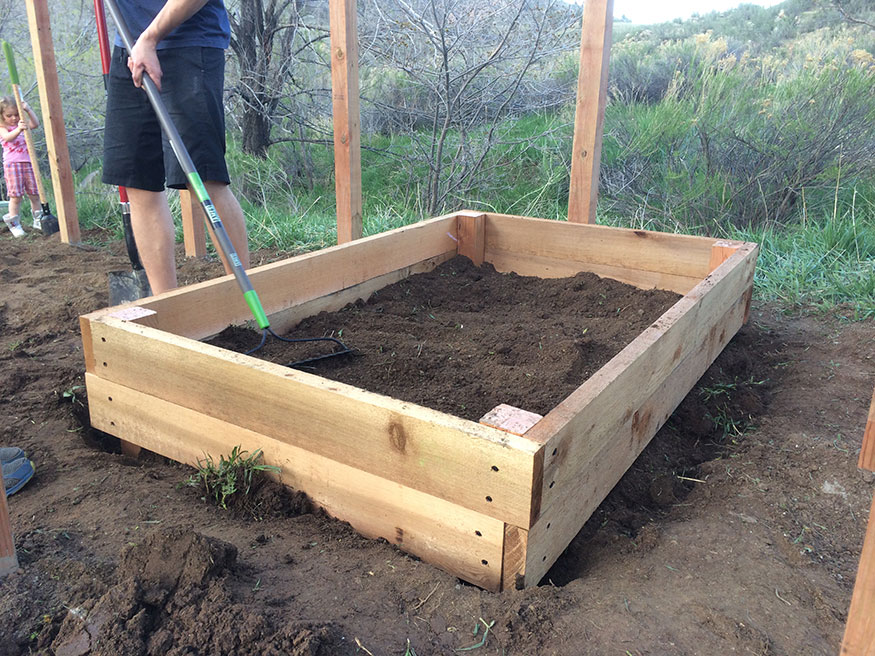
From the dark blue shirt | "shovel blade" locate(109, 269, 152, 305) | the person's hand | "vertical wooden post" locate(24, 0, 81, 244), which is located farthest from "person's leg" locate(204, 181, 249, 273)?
"vertical wooden post" locate(24, 0, 81, 244)

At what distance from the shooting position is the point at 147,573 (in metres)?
1.39

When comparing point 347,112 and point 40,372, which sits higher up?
point 347,112

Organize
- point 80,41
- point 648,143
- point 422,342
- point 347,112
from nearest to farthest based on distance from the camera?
point 422,342, point 347,112, point 648,143, point 80,41

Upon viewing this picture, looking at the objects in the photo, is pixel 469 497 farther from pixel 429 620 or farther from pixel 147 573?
pixel 147 573

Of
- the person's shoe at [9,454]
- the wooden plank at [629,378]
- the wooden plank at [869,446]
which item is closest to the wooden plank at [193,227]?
the person's shoe at [9,454]

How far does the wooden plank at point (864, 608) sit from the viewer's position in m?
0.81

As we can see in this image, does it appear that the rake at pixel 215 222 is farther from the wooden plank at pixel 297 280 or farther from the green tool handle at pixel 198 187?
the wooden plank at pixel 297 280

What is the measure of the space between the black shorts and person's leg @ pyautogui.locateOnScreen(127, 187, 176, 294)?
58 millimetres

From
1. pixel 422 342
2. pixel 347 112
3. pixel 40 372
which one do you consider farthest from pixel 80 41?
pixel 422 342

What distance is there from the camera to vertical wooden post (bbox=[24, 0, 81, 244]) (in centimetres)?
475

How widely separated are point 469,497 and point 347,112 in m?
2.44

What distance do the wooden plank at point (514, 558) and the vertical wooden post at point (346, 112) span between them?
7.70 feet

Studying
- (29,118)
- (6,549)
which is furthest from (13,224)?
(6,549)

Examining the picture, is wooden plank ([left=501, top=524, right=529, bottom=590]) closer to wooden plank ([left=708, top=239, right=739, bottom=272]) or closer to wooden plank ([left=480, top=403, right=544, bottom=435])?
wooden plank ([left=480, top=403, right=544, bottom=435])
